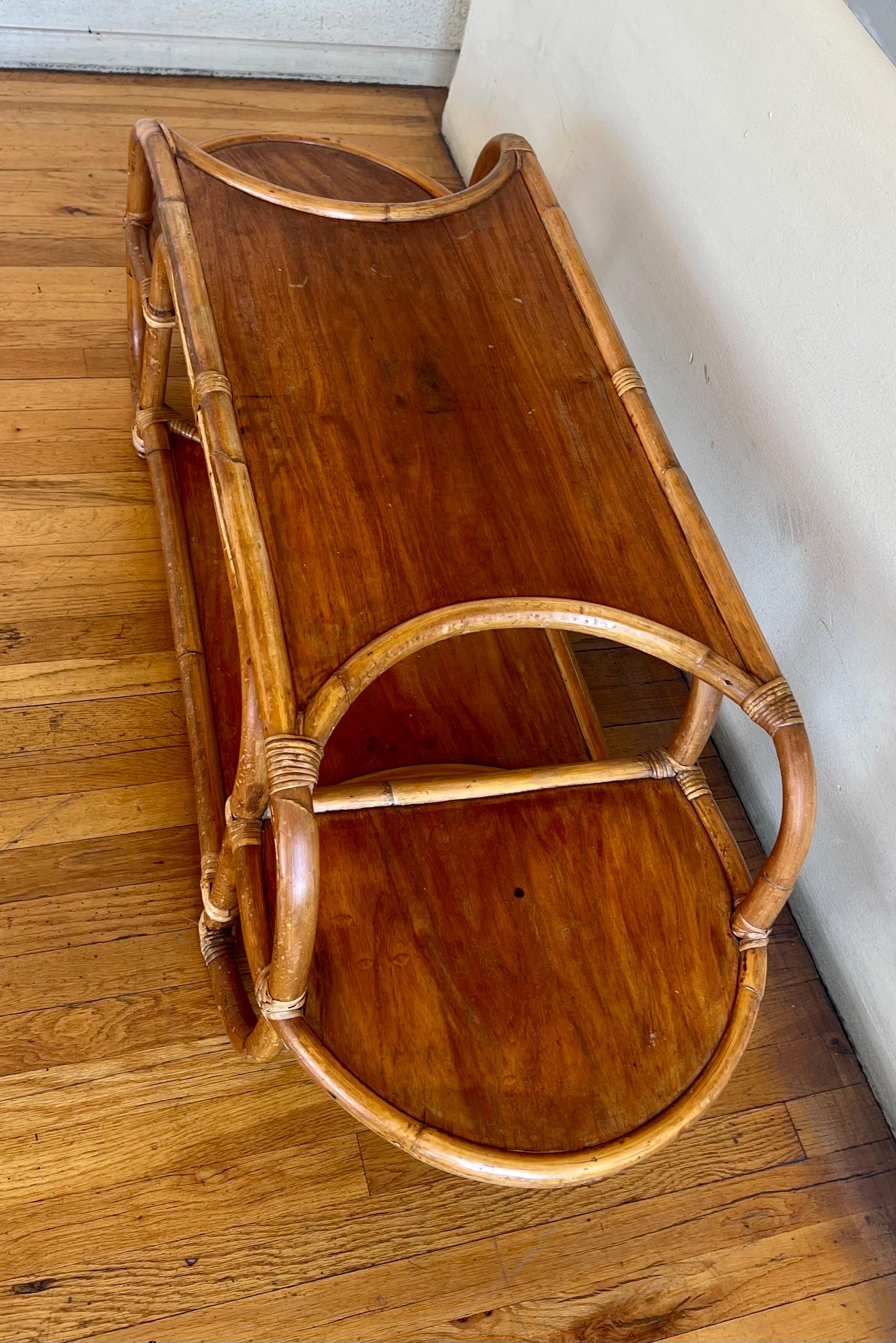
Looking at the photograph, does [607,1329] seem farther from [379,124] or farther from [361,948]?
[379,124]

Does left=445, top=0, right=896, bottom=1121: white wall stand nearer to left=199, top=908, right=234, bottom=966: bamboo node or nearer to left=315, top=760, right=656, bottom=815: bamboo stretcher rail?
left=315, top=760, right=656, bottom=815: bamboo stretcher rail

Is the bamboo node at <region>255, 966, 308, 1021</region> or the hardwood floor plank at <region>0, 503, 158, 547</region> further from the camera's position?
the hardwood floor plank at <region>0, 503, 158, 547</region>

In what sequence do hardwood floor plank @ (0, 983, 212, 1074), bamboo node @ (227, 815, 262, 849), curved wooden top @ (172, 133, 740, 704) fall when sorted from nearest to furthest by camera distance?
curved wooden top @ (172, 133, 740, 704) < bamboo node @ (227, 815, 262, 849) < hardwood floor plank @ (0, 983, 212, 1074)

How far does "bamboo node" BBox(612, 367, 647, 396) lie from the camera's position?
1041mm

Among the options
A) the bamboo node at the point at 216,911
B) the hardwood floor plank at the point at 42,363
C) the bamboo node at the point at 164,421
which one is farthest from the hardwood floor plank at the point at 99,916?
the hardwood floor plank at the point at 42,363

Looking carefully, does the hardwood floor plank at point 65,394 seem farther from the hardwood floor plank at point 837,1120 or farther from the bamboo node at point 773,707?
the hardwood floor plank at point 837,1120

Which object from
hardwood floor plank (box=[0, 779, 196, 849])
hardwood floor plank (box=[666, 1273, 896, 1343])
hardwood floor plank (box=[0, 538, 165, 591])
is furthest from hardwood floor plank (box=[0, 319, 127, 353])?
hardwood floor plank (box=[666, 1273, 896, 1343])

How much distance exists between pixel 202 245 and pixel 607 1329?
3.62 feet

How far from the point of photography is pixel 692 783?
3.55 ft

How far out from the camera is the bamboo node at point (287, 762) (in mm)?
752

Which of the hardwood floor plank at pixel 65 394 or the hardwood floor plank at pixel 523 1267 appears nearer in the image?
the hardwood floor plank at pixel 523 1267

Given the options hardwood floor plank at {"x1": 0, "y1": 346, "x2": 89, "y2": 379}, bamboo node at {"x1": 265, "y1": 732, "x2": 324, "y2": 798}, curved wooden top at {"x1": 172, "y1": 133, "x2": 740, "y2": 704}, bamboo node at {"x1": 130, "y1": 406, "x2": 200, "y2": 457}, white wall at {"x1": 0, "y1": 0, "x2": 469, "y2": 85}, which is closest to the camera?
bamboo node at {"x1": 265, "y1": 732, "x2": 324, "y2": 798}

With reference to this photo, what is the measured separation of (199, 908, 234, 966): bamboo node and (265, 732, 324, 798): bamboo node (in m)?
0.44

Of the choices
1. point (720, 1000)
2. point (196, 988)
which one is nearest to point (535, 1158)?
point (720, 1000)
